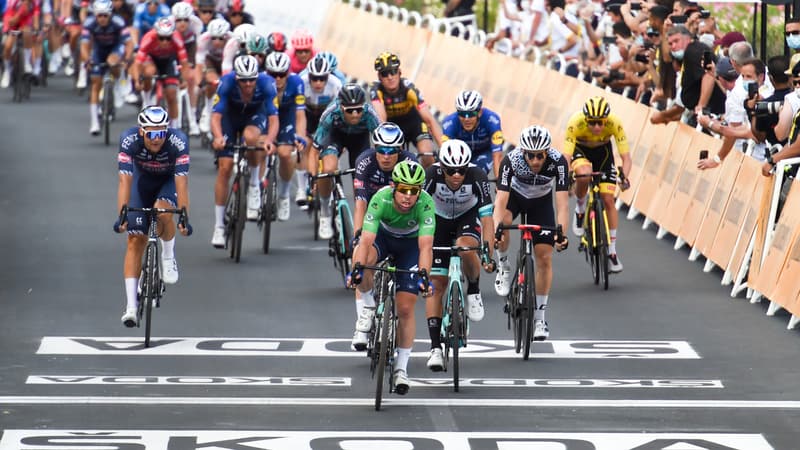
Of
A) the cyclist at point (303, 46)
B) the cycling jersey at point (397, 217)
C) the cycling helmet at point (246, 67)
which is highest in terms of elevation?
the cycling jersey at point (397, 217)

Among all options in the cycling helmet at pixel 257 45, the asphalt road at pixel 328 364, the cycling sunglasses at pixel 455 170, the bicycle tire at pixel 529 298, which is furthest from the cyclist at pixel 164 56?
the bicycle tire at pixel 529 298

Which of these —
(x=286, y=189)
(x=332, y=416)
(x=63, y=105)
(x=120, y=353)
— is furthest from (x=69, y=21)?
(x=332, y=416)

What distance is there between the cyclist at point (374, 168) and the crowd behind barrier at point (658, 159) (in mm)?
3785

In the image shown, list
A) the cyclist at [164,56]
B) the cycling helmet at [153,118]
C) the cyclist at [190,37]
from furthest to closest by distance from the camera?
the cyclist at [190,37] < the cyclist at [164,56] < the cycling helmet at [153,118]

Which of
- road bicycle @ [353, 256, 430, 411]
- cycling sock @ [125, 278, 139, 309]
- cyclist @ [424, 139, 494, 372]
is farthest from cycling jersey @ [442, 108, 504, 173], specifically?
road bicycle @ [353, 256, 430, 411]

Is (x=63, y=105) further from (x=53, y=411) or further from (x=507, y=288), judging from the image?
(x=53, y=411)

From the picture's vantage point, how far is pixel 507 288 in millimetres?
17641

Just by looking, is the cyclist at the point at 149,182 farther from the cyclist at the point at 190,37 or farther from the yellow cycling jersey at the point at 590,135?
the cyclist at the point at 190,37

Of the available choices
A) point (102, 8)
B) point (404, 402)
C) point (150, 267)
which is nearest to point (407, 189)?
point (404, 402)

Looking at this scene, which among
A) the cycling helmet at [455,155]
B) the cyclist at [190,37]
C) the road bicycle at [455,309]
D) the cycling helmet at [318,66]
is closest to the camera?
the road bicycle at [455,309]

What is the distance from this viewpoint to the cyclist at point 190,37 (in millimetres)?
27266

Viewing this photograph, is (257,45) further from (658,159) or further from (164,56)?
(658,159)

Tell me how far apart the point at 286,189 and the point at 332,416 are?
867cm

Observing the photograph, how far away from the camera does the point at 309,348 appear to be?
15.5 m
